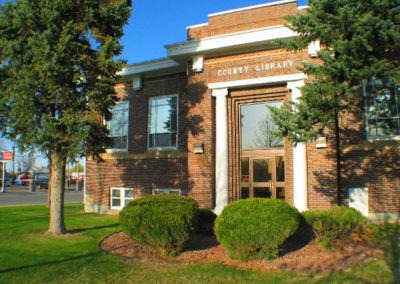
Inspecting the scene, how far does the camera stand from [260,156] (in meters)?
12.3

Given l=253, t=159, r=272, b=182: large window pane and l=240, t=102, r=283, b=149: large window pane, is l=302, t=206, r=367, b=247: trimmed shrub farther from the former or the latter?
l=240, t=102, r=283, b=149: large window pane

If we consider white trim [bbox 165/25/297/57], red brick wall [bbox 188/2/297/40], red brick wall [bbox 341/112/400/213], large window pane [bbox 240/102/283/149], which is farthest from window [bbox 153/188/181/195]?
red brick wall [bbox 341/112/400/213]

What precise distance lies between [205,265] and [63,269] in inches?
106

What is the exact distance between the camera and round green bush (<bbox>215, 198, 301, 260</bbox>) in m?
6.91

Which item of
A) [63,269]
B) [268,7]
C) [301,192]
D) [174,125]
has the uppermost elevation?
[268,7]

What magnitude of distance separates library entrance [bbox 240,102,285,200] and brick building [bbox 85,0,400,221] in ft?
0.11

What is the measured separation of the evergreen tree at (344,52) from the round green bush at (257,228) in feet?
6.48

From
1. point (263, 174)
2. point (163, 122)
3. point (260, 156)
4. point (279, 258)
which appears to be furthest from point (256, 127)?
point (279, 258)

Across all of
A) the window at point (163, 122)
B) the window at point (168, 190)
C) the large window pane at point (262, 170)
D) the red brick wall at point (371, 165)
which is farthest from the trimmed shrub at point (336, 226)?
the window at point (163, 122)

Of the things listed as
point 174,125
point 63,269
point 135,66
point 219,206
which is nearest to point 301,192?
point 219,206

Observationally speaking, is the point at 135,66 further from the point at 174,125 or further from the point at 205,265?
the point at 205,265

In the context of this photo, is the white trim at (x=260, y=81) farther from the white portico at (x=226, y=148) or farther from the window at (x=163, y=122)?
the window at (x=163, y=122)

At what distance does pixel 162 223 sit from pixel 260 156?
19.2 feet

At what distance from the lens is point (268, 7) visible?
39.5 ft
